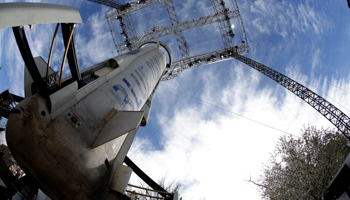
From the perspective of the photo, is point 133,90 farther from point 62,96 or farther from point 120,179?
point 120,179

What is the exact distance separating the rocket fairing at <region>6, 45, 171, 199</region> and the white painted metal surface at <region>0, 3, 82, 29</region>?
1411 millimetres

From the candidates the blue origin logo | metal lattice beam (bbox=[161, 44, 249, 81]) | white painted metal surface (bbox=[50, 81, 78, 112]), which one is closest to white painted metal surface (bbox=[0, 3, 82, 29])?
white painted metal surface (bbox=[50, 81, 78, 112])

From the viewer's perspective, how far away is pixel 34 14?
2.97 meters

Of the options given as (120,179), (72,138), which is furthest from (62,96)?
(120,179)

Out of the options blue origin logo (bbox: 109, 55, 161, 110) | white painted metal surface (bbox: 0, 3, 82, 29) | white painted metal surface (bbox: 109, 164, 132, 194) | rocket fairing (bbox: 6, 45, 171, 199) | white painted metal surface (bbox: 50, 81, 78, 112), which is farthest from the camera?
blue origin logo (bbox: 109, 55, 161, 110)

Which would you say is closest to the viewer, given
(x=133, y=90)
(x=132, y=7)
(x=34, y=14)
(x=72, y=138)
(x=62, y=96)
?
(x=34, y=14)

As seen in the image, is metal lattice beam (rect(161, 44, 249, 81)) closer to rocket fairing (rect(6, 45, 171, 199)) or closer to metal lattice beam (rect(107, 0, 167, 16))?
metal lattice beam (rect(107, 0, 167, 16))

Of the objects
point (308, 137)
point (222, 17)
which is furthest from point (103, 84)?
point (222, 17)

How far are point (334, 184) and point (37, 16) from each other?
13.2 metres

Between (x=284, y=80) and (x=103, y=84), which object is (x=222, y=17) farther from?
(x=103, y=84)

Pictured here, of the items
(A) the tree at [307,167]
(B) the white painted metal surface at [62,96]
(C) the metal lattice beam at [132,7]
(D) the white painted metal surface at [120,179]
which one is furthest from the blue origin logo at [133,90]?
(C) the metal lattice beam at [132,7]

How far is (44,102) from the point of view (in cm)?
361

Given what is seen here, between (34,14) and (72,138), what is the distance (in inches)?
92.1

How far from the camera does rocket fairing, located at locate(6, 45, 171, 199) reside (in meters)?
3.34
